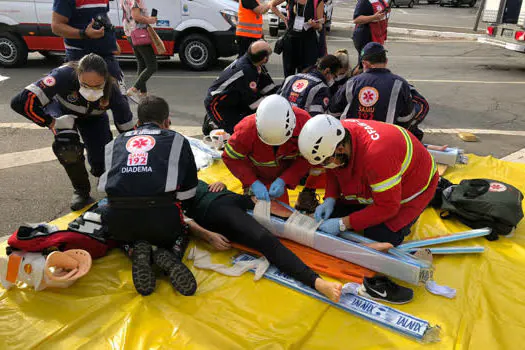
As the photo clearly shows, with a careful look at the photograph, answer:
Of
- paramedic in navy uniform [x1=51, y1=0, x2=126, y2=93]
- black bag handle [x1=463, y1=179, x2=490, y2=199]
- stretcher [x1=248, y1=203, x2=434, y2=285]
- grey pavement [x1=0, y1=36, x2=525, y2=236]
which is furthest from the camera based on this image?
paramedic in navy uniform [x1=51, y1=0, x2=126, y2=93]

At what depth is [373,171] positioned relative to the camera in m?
2.52

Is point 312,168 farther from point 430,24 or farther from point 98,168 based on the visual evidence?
point 430,24

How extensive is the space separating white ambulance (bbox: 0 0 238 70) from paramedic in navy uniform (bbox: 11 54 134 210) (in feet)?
16.0

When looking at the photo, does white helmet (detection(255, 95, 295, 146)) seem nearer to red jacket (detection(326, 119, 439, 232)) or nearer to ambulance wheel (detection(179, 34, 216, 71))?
red jacket (detection(326, 119, 439, 232))

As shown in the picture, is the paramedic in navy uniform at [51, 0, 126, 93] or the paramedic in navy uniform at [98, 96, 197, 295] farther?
the paramedic in navy uniform at [51, 0, 126, 93]

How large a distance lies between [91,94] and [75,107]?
262mm

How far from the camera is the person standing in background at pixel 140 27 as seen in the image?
5.70m

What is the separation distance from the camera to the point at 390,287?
2.54m

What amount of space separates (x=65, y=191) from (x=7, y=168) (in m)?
0.89

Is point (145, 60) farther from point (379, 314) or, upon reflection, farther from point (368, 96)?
point (379, 314)

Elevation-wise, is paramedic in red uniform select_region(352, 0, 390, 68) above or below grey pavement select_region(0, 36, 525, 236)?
above

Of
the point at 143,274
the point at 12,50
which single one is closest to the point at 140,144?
the point at 143,274

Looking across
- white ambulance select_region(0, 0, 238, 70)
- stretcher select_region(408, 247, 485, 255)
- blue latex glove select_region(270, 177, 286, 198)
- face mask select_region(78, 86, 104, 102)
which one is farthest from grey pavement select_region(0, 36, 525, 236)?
stretcher select_region(408, 247, 485, 255)

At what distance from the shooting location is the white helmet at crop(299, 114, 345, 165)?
250cm
